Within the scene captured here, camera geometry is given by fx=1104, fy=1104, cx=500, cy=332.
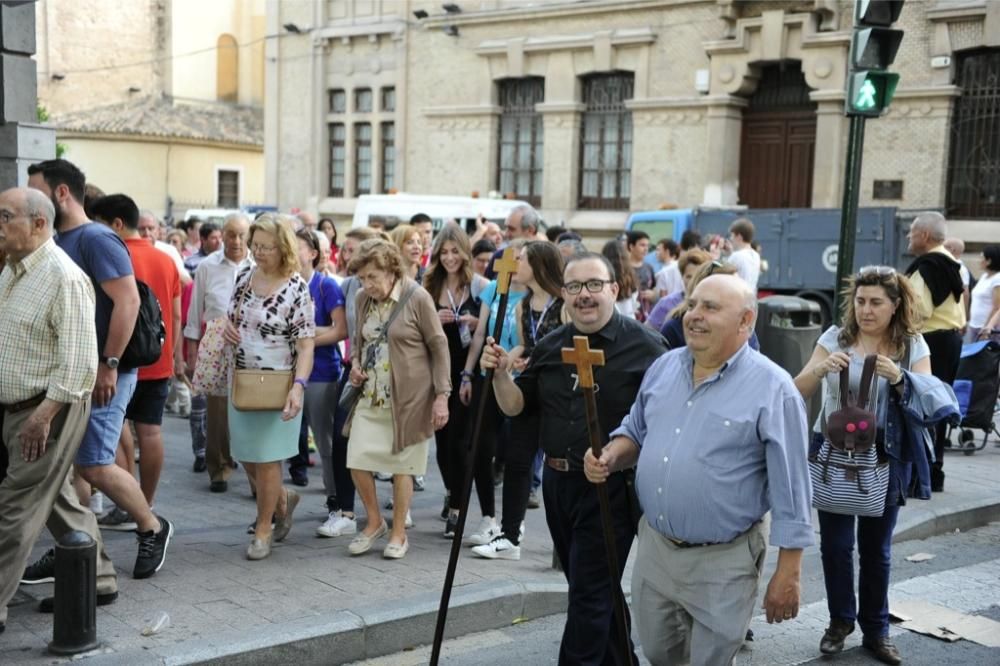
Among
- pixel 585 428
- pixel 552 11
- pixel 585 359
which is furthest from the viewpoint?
pixel 552 11

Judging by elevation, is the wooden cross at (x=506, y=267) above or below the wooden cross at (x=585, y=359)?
above

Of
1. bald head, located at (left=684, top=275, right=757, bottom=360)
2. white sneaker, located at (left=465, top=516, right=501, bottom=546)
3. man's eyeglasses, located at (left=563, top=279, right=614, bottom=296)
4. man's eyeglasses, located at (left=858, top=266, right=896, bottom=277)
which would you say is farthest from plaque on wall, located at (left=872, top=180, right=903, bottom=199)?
bald head, located at (left=684, top=275, right=757, bottom=360)

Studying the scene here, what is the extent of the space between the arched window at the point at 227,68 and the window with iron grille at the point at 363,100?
18989 mm

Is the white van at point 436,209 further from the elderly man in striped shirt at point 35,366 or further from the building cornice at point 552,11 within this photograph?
the elderly man in striped shirt at point 35,366

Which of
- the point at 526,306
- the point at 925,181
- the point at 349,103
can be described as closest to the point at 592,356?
the point at 526,306

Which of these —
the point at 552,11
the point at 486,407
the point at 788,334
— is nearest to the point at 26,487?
the point at 486,407

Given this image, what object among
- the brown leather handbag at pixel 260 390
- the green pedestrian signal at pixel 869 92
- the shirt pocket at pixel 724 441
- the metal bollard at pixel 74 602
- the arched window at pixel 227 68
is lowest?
the metal bollard at pixel 74 602

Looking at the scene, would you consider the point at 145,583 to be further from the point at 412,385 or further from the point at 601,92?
the point at 601,92

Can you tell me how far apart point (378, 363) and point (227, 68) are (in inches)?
1708

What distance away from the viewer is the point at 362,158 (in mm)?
29984

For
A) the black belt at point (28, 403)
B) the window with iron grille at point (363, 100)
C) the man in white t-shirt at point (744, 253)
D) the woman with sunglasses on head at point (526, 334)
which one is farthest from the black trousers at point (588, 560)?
the window with iron grille at point (363, 100)

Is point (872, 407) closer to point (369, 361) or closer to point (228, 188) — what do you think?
point (369, 361)

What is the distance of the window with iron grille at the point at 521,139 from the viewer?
2642cm

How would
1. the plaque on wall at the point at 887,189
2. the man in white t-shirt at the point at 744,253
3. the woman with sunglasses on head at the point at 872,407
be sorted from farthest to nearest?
the plaque on wall at the point at 887,189 → the man in white t-shirt at the point at 744,253 → the woman with sunglasses on head at the point at 872,407
